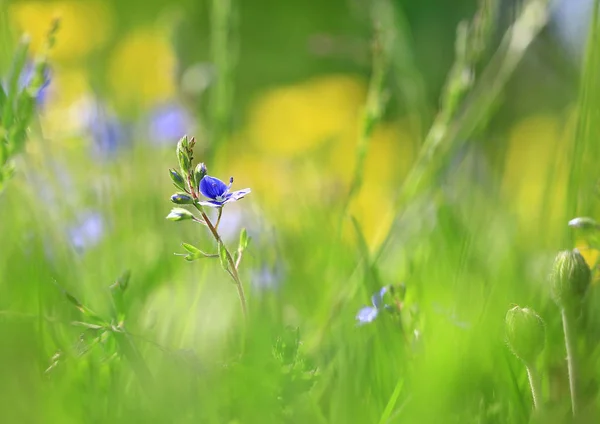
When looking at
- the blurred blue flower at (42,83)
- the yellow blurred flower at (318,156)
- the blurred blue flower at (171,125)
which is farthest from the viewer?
the blurred blue flower at (171,125)

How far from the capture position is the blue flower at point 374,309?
2.03 ft

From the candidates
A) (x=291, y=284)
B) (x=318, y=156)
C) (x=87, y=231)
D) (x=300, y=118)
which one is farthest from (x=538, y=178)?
(x=300, y=118)

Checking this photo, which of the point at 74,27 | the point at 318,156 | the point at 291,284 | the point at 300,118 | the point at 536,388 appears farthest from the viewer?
the point at 74,27

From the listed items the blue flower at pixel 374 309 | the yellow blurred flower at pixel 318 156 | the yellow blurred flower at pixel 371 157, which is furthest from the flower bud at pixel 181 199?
the yellow blurred flower at pixel 371 157

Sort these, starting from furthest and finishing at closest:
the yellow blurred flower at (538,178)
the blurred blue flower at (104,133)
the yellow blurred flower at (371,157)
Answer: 1. the yellow blurred flower at (371,157)
2. the blurred blue flower at (104,133)
3. the yellow blurred flower at (538,178)

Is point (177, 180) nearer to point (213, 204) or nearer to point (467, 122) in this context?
point (213, 204)

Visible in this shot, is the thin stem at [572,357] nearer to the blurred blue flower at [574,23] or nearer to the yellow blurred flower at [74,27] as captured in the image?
the blurred blue flower at [574,23]

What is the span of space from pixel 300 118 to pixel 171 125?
138 cm

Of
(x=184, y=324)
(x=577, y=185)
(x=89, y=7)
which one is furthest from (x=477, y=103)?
(x=89, y=7)

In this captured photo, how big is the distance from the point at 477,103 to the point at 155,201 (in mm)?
532

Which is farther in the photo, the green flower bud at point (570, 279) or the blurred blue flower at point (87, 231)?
the blurred blue flower at point (87, 231)

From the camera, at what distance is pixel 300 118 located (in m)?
3.00

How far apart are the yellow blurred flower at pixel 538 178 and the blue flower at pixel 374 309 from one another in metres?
0.20

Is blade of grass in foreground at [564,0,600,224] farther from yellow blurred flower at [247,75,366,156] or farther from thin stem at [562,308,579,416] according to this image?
yellow blurred flower at [247,75,366,156]
